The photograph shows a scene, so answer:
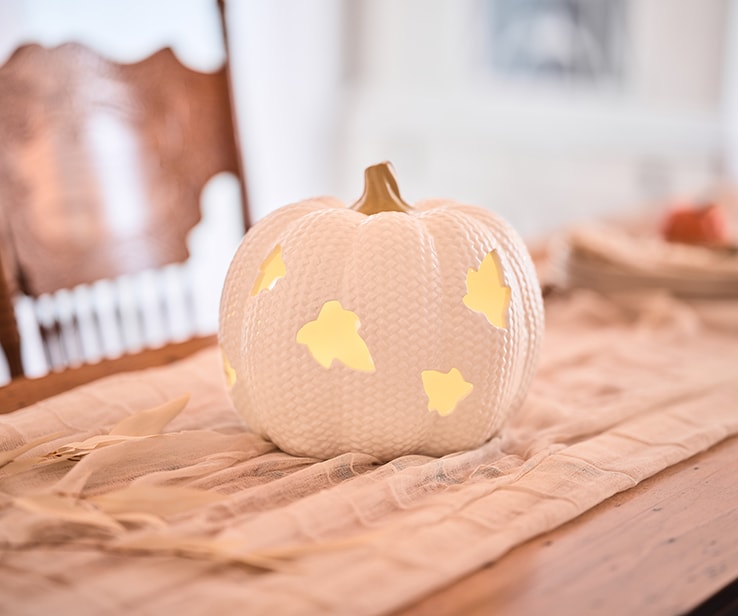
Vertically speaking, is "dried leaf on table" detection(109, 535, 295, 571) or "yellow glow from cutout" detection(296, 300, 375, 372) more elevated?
"yellow glow from cutout" detection(296, 300, 375, 372)

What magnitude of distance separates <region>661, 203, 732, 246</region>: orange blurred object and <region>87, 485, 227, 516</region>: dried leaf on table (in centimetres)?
98

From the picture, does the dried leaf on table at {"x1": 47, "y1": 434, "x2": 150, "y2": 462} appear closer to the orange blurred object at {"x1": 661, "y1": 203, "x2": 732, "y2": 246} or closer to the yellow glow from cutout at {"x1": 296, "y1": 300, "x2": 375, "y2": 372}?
the yellow glow from cutout at {"x1": 296, "y1": 300, "x2": 375, "y2": 372}

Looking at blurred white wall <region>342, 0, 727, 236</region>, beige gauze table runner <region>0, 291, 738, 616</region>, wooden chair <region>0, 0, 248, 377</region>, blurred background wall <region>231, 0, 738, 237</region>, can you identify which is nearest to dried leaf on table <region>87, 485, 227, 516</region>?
beige gauze table runner <region>0, 291, 738, 616</region>

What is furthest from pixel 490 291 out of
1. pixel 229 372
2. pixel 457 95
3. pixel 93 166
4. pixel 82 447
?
pixel 457 95

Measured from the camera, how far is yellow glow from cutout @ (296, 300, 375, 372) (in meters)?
0.58

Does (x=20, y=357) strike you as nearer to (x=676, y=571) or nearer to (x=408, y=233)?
(x=408, y=233)

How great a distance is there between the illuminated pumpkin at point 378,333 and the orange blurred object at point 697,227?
73 cm

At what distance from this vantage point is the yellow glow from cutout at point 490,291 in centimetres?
62

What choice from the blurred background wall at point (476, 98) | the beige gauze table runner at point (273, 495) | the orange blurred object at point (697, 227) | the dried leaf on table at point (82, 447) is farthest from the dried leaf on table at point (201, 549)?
the blurred background wall at point (476, 98)

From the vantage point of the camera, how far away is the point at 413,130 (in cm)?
303

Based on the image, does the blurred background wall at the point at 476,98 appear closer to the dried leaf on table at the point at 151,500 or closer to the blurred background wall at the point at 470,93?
the blurred background wall at the point at 470,93

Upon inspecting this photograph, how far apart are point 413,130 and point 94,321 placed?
2.09 meters

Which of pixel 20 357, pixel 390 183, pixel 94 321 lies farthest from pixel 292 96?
pixel 390 183

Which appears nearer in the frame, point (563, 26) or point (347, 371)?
point (347, 371)
